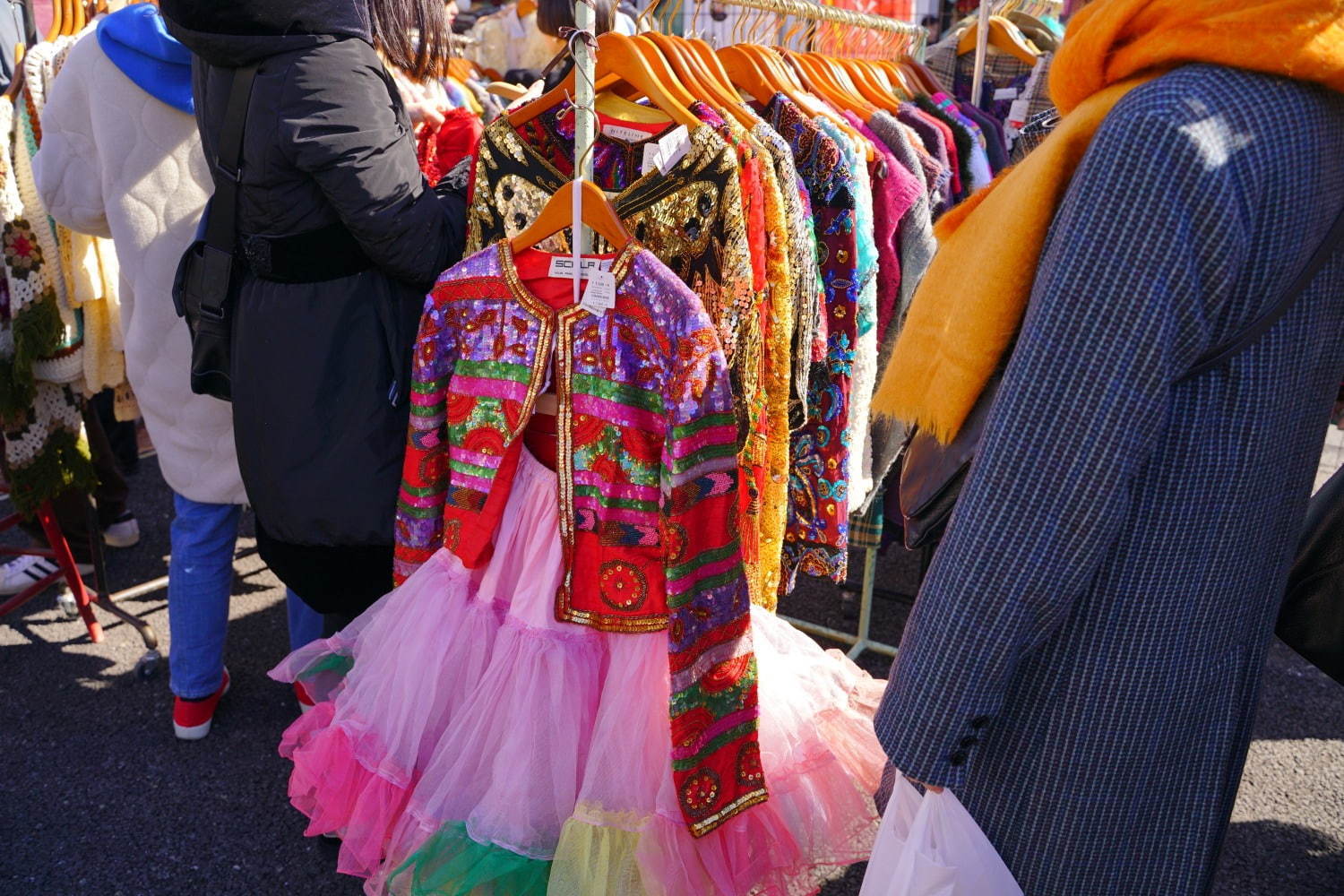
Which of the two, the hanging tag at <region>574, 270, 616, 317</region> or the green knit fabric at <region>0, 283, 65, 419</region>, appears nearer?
the hanging tag at <region>574, 270, 616, 317</region>

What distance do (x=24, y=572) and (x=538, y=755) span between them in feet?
10.1

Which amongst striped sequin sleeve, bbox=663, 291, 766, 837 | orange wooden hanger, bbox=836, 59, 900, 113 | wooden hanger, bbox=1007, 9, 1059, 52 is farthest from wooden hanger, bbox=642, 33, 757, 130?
Result: wooden hanger, bbox=1007, 9, 1059, 52

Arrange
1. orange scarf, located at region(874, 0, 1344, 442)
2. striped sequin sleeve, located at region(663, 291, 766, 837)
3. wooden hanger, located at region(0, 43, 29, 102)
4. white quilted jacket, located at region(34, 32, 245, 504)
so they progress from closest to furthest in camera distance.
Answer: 1. orange scarf, located at region(874, 0, 1344, 442)
2. striped sequin sleeve, located at region(663, 291, 766, 837)
3. white quilted jacket, located at region(34, 32, 245, 504)
4. wooden hanger, located at region(0, 43, 29, 102)

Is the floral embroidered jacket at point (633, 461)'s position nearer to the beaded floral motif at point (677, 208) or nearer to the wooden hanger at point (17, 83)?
the beaded floral motif at point (677, 208)

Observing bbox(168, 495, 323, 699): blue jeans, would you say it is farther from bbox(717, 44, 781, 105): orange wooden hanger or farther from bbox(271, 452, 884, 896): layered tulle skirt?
bbox(717, 44, 781, 105): orange wooden hanger

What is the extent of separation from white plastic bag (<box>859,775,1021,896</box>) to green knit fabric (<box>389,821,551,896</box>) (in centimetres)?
71

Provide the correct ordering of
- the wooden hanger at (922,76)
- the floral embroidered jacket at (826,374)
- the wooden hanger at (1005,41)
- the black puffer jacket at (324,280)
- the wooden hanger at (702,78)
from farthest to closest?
the wooden hanger at (1005,41), the wooden hanger at (922,76), the floral embroidered jacket at (826,374), the wooden hanger at (702,78), the black puffer jacket at (324,280)

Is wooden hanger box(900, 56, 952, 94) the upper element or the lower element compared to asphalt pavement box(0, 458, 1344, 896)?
upper

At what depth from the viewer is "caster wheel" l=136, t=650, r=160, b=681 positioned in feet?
10.6

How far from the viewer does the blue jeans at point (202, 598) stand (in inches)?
106

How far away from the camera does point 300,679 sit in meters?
2.10

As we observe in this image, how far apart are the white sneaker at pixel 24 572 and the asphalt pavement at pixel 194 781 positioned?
5.4 inches

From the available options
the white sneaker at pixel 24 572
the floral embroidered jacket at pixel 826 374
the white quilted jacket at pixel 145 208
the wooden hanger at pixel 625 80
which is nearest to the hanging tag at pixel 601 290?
the wooden hanger at pixel 625 80

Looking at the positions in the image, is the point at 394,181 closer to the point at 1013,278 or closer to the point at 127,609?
the point at 1013,278
